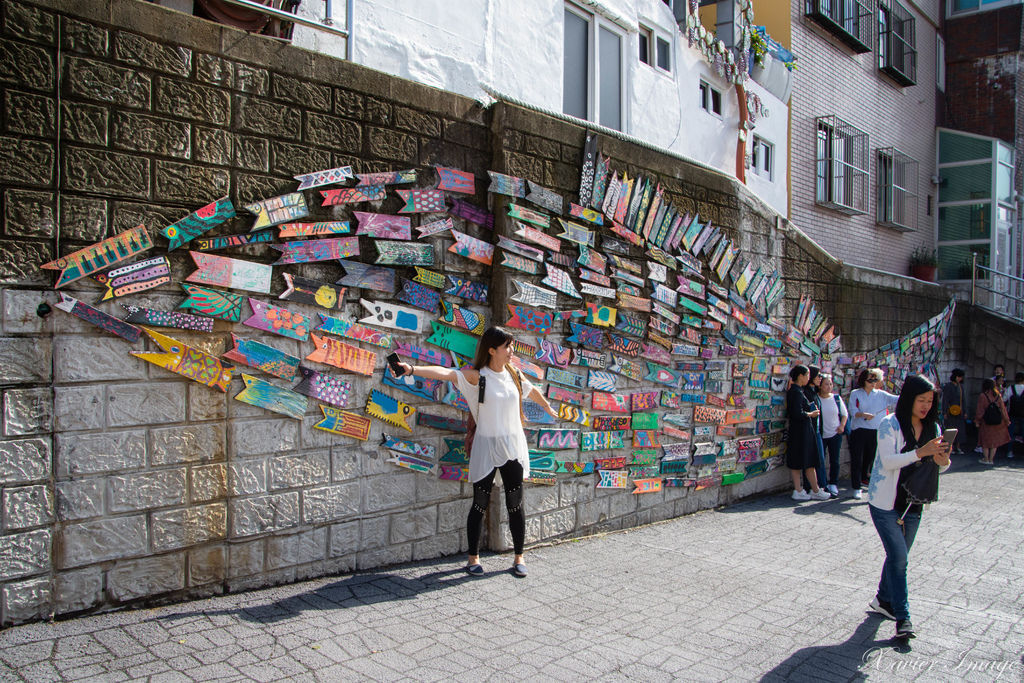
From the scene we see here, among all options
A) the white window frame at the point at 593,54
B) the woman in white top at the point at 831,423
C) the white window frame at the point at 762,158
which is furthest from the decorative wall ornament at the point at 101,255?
the white window frame at the point at 762,158

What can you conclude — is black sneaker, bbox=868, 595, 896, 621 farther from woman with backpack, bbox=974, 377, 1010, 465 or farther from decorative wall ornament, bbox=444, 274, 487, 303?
woman with backpack, bbox=974, 377, 1010, 465

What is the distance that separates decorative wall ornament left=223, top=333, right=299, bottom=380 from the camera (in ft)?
15.0

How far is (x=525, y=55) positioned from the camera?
338 inches

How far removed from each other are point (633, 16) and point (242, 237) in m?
7.82

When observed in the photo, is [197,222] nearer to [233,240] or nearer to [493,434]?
[233,240]

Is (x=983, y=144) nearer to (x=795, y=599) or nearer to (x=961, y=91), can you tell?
(x=961, y=91)

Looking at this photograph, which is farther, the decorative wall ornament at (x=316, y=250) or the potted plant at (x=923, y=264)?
the potted plant at (x=923, y=264)

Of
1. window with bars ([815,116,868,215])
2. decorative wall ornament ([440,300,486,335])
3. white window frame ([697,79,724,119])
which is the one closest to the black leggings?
decorative wall ornament ([440,300,486,335])

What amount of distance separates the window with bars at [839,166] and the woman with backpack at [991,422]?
4.57m

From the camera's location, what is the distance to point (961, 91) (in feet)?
70.3

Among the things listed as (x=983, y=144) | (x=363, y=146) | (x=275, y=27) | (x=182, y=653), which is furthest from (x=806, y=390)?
(x=983, y=144)

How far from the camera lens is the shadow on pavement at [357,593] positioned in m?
4.26

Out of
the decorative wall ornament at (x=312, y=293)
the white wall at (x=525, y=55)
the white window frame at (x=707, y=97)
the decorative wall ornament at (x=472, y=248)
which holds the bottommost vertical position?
the decorative wall ornament at (x=312, y=293)

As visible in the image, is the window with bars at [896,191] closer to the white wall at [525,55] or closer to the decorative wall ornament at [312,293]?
the white wall at [525,55]
